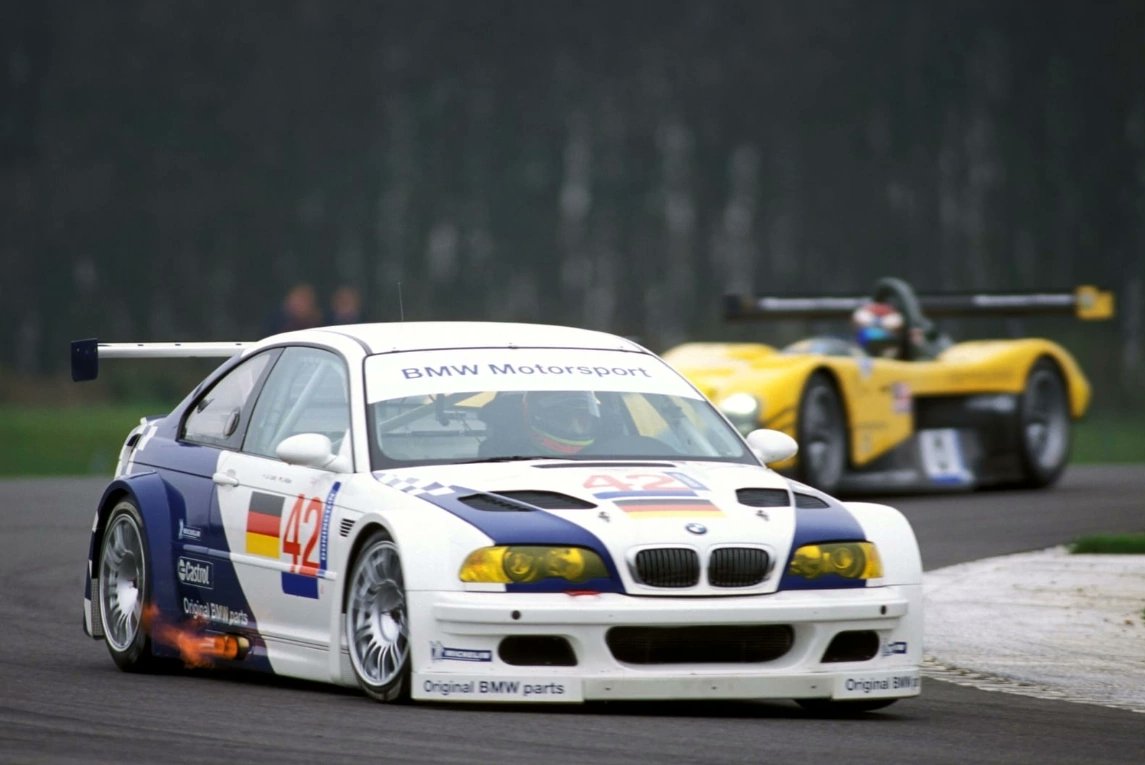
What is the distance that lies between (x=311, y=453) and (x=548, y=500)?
2.89 feet

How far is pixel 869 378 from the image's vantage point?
1839 centimetres

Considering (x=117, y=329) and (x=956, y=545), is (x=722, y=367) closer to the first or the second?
(x=956, y=545)

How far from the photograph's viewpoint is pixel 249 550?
848 cm

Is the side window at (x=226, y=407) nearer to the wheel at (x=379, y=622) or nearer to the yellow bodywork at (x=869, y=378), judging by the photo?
the wheel at (x=379, y=622)

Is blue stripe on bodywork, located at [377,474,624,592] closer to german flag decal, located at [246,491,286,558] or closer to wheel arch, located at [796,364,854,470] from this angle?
german flag decal, located at [246,491,286,558]

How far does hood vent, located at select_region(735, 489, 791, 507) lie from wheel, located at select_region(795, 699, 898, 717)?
624 millimetres

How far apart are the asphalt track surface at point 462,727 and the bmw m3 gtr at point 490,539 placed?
130mm

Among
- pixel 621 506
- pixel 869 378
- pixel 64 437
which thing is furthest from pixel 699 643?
pixel 64 437

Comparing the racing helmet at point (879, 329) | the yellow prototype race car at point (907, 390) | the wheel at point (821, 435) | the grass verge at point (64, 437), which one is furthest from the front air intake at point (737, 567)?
the grass verge at point (64, 437)

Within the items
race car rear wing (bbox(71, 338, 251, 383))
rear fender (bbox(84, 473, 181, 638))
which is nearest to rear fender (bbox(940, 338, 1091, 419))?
race car rear wing (bbox(71, 338, 251, 383))

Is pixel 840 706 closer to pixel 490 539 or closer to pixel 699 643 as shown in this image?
→ pixel 699 643

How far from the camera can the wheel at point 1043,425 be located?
1967 cm

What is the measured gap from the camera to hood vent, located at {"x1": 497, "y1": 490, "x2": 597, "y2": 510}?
7609 mm

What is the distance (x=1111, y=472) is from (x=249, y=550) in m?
14.9
